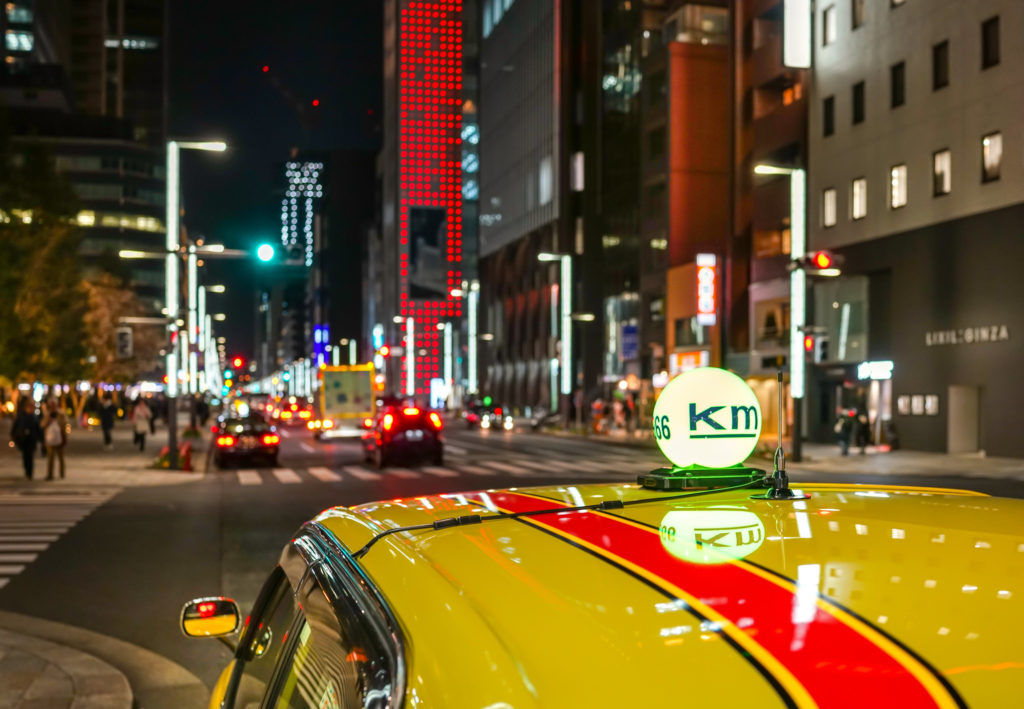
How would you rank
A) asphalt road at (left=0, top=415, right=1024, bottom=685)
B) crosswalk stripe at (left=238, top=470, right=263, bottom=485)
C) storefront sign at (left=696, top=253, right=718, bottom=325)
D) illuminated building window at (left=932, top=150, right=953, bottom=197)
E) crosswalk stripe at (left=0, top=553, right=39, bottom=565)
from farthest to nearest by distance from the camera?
storefront sign at (left=696, top=253, right=718, bottom=325)
illuminated building window at (left=932, top=150, right=953, bottom=197)
crosswalk stripe at (left=238, top=470, right=263, bottom=485)
crosswalk stripe at (left=0, top=553, right=39, bottom=565)
asphalt road at (left=0, top=415, right=1024, bottom=685)

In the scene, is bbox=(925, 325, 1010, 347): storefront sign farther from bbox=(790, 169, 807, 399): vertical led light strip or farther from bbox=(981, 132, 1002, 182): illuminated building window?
bbox=(790, 169, 807, 399): vertical led light strip

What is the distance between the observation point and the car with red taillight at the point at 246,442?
100 ft

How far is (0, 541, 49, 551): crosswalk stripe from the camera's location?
14.5m

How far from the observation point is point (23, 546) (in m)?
14.8

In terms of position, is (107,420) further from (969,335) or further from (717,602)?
(717,602)

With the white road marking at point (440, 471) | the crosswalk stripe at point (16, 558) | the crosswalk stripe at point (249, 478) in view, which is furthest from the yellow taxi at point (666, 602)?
the white road marking at point (440, 471)

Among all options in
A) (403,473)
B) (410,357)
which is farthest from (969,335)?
(410,357)

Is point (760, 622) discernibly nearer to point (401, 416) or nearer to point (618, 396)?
point (401, 416)

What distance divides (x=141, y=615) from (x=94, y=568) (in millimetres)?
3000

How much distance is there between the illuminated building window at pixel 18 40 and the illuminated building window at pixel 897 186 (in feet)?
364

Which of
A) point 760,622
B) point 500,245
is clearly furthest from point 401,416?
point 500,245

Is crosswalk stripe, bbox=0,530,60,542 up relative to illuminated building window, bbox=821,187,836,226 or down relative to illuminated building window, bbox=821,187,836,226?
down

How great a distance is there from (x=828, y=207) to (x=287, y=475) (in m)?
25.1

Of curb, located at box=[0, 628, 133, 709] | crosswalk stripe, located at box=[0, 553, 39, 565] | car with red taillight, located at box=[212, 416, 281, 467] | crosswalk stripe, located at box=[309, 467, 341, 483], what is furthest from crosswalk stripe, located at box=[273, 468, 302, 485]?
curb, located at box=[0, 628, 133, 709]
